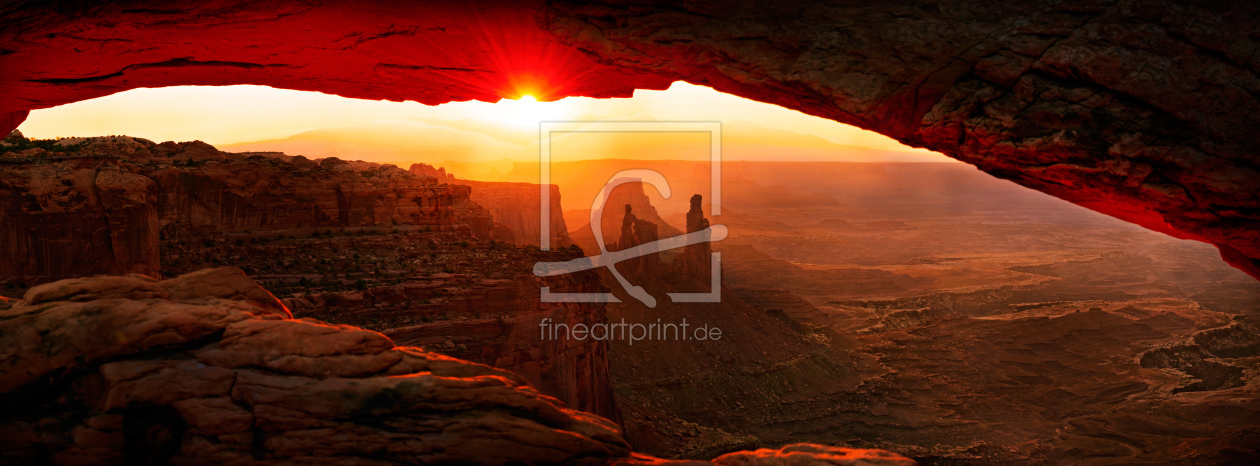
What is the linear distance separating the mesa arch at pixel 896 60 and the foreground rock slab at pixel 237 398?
15.7ft

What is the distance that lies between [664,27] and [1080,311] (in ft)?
279

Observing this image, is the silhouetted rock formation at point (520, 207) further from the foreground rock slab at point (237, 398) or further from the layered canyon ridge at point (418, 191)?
the foreground rock slab at point (237, 398)

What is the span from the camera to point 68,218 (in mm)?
23312

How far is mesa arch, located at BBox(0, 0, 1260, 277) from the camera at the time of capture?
9211mm

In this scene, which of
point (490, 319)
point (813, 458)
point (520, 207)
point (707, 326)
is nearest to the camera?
point (813, 458)

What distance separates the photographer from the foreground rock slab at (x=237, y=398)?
8125 mm

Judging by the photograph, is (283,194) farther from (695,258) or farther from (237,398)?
(695,258)

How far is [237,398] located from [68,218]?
20205mm

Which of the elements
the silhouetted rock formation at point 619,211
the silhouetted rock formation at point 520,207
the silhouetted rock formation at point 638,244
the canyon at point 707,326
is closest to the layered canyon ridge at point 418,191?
the canyon at point 707,326

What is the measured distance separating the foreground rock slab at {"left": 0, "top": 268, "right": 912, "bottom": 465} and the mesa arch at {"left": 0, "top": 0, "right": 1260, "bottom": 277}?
479 centimetres

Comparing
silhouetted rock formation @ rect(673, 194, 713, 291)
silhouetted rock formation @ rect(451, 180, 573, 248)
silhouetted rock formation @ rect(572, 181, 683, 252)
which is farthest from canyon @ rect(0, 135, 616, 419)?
silhouetted rock formation @ rect(572, 181, 683, 252)

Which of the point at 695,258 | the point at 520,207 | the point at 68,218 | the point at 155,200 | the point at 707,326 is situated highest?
the point at 520,207

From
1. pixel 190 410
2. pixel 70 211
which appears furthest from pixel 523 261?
pixel 190 410

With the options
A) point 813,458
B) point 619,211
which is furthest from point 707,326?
point 619,211
